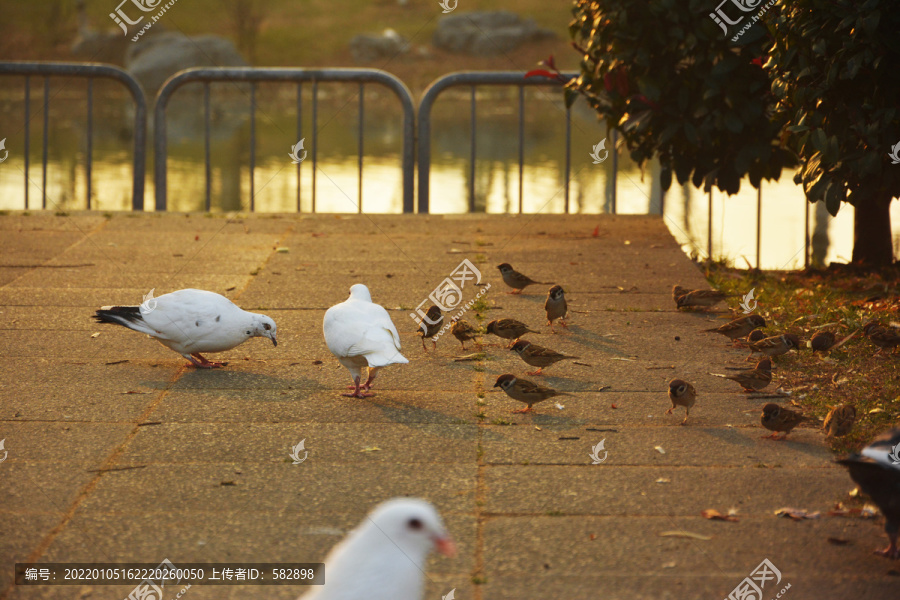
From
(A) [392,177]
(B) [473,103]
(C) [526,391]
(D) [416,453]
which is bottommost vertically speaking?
(D) [416,453]

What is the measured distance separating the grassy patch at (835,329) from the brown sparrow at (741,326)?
26 centimetres

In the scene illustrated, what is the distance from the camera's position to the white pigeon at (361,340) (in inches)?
208

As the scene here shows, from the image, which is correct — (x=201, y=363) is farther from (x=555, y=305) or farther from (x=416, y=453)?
(x=555, y=305)

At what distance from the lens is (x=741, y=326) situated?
6.43m

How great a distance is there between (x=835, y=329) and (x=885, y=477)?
328 cm

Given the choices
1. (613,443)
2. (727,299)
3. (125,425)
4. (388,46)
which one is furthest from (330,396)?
(388,46)

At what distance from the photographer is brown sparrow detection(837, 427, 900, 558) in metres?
3.58

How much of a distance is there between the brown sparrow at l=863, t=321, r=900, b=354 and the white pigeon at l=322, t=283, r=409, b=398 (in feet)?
9.39

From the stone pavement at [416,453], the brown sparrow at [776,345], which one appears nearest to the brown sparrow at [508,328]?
the stone pavement at [416,453]

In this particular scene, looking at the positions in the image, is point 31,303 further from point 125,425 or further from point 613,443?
point 613,443

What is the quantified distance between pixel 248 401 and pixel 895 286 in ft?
17.0

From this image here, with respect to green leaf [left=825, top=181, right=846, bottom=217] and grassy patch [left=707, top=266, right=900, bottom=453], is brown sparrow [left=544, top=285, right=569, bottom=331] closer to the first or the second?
grassy patch [left=707, top=266, right=900, bottom=453]

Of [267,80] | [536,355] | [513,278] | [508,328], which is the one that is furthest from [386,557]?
[267,80]

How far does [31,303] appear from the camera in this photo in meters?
7.24
